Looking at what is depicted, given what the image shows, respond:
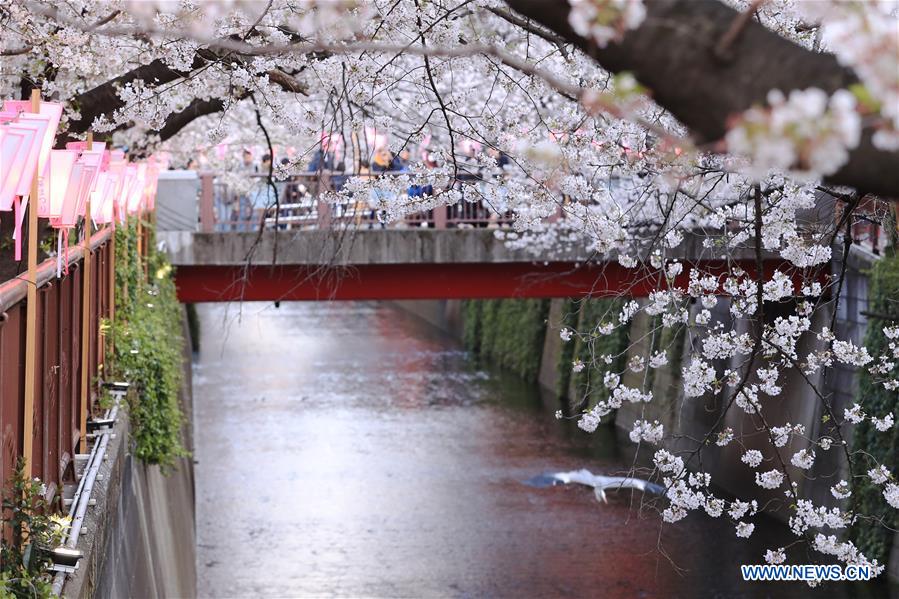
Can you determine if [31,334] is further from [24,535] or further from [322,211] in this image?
[322,211]

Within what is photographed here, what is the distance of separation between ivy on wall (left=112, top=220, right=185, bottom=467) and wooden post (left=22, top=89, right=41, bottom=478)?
362 cm

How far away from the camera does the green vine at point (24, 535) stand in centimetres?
403

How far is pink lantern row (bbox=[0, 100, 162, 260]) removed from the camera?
4133 millimetres

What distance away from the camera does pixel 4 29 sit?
7473 mm

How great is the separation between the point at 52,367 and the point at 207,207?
36.0 feet

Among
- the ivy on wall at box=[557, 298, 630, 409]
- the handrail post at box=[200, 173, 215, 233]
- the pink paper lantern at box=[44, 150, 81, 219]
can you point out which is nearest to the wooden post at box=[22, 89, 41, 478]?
the pink paper lantern at box=[44, 150, 81, 219]

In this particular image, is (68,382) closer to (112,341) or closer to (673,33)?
(112,341)

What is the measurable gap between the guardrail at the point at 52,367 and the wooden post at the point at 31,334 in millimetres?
31

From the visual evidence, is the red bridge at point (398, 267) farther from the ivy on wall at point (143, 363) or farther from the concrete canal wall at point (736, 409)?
the ivy on wall at point (143, 363)

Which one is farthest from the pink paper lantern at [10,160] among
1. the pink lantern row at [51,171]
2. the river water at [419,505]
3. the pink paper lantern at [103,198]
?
the pink paper lantern at [103,198]

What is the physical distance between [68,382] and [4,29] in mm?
2597

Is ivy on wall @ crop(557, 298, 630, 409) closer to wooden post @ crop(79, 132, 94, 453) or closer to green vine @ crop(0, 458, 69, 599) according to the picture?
wooden post @ crop(79, 132, 94, 453)

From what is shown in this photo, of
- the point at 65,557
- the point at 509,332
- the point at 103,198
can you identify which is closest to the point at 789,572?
the point at 103,198

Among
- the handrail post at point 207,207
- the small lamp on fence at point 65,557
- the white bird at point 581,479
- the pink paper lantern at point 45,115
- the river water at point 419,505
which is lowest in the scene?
the river water at point 419,505
